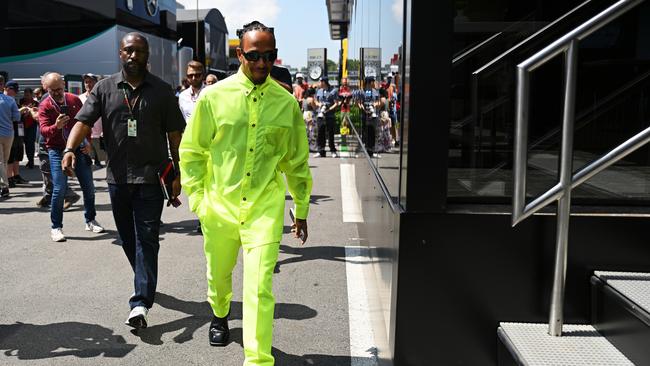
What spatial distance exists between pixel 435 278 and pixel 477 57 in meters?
3.74

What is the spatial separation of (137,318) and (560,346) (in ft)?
8.64

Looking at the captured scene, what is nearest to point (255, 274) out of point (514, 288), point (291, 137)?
point (291, 137)

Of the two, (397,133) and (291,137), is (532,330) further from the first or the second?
(291,137)

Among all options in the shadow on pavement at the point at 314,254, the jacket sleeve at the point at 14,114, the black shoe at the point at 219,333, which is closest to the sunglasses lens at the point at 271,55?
the black shoe at the point at 219,333

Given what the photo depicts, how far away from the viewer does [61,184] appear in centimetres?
704

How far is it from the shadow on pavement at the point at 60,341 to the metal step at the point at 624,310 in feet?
8.88

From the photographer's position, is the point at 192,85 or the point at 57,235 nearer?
the point at 57,235

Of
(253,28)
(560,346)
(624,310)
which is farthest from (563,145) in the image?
(253,28)

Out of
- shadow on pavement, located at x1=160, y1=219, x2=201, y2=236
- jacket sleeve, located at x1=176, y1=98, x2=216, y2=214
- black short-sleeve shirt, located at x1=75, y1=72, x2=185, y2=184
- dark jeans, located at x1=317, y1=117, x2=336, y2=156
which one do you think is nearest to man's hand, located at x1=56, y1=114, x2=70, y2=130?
shadow on pavement, located at x1=160, y1=219, x2=201, y2=236

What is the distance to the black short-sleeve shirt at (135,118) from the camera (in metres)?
4.30

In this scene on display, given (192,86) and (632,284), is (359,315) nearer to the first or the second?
(632,284)

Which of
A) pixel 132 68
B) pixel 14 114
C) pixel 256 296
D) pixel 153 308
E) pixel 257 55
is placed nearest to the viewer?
pixel 256 296

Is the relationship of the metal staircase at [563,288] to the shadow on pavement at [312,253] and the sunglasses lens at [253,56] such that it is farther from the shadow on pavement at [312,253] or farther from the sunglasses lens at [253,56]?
the shadow on pavement at [312,253]

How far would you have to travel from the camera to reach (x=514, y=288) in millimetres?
2975
